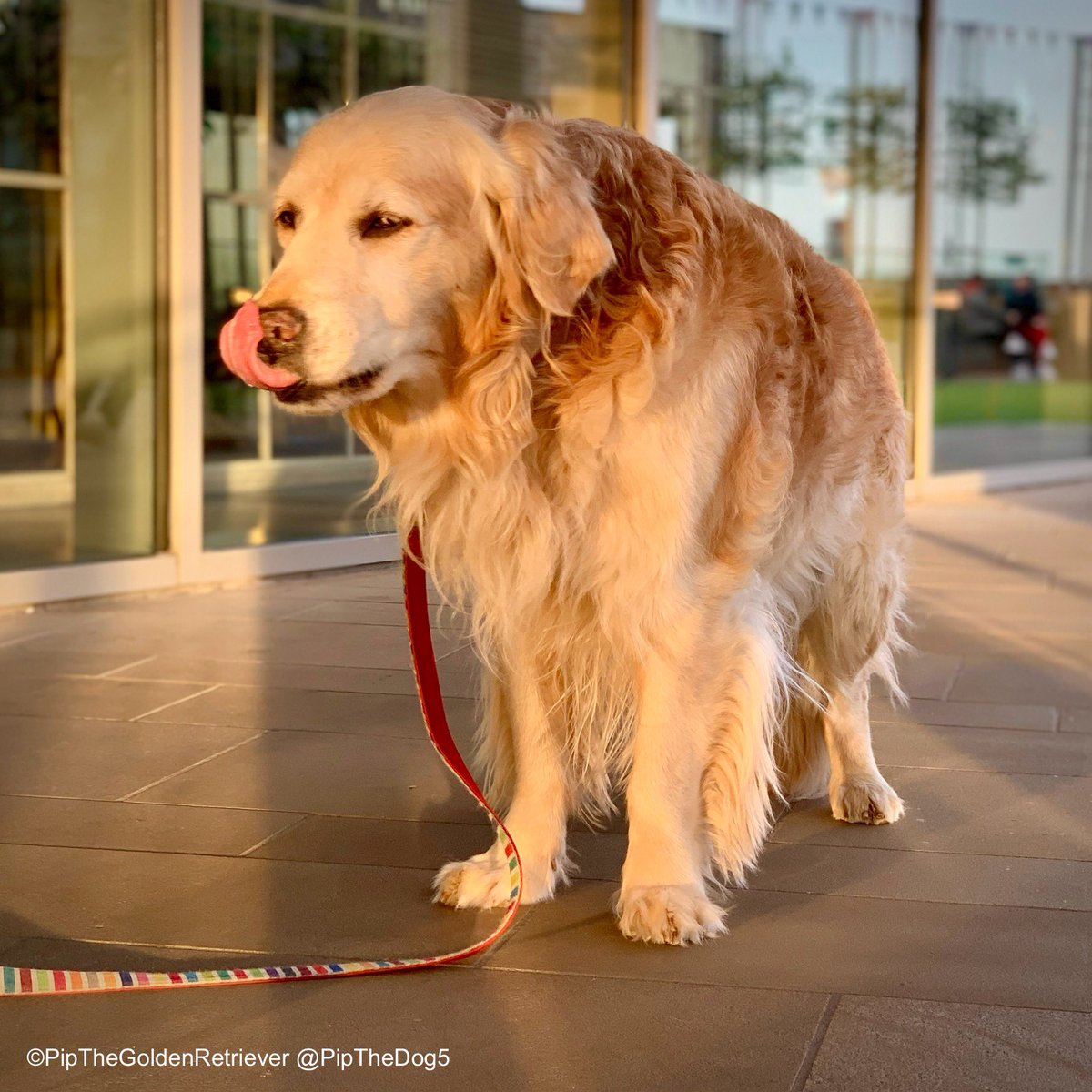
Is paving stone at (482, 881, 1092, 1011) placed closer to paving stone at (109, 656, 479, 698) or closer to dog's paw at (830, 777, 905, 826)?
dog's paw at (830, 777, 905, 826)

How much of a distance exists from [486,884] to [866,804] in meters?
0.99

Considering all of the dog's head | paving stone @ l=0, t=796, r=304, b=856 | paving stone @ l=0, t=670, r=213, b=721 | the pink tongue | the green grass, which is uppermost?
the dog's head

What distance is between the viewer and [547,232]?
112 inches

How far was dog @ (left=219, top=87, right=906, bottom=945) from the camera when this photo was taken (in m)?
2.78

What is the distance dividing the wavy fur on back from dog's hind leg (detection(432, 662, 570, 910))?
0.07 feet

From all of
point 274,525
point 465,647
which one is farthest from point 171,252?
point 465,647

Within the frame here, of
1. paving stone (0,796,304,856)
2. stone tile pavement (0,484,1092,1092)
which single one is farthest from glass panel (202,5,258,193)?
paving stone (0,796,304,856)

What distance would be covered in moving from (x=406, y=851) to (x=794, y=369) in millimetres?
1260

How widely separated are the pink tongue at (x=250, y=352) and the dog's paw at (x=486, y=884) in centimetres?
99

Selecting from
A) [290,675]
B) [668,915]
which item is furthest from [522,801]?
[290,675]

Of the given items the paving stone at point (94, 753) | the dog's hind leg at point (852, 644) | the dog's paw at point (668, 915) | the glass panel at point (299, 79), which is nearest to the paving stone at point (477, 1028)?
the dog's paw at point (668, 915)

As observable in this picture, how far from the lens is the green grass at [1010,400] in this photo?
1134cm

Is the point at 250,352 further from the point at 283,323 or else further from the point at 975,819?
the point at 975,819

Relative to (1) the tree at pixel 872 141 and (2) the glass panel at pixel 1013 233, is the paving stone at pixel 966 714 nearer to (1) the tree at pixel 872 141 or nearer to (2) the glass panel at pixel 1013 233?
(1) the tree at pixel 872 141
